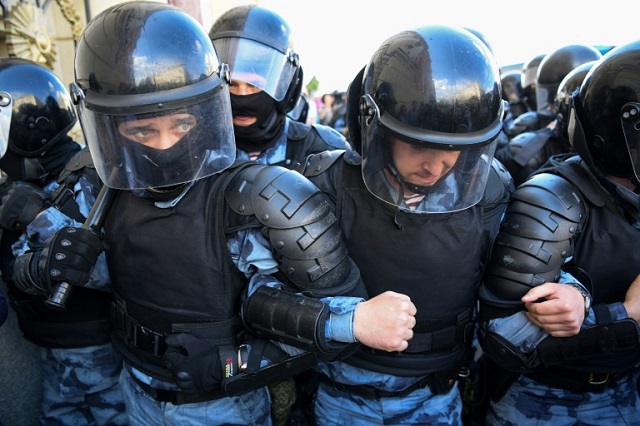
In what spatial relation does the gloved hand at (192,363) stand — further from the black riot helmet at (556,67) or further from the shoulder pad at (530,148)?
the black riot helmet at (556,67)

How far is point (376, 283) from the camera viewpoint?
1630 millimetres

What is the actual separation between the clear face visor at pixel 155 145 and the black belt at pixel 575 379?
1.44 meters

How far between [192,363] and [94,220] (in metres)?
0.62

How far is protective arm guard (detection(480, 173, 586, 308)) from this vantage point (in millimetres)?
1538

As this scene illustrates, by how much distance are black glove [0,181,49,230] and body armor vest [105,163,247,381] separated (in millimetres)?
525

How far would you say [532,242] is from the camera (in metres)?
1.54

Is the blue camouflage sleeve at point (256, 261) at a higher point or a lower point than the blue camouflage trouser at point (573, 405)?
higher

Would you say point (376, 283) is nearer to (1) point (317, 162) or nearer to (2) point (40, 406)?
(1) point (317, 162)

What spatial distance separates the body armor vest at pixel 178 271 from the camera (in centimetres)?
152

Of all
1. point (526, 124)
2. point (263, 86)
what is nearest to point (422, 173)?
point (263, 86)

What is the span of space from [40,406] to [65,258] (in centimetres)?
142

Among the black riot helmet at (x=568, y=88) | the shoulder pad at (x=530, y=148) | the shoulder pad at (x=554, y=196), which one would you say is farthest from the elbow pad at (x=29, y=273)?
the shoulder pad at (x=530, y=148)

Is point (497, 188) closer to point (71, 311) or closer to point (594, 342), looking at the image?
point (594, 342)

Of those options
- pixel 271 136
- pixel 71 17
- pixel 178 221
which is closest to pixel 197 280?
pixel 178 221
